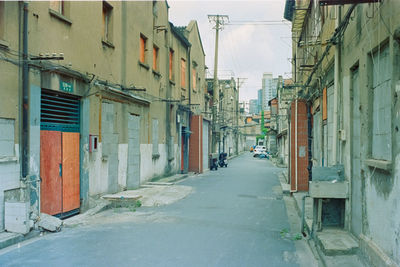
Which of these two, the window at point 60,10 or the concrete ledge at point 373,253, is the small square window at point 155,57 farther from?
the concrete ledge at point 373,253

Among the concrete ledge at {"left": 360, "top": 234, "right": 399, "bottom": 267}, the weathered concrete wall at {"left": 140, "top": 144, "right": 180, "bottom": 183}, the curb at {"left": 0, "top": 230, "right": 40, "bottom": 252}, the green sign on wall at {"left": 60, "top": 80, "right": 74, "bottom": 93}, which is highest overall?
the green sign on wall at {"left": 60, "top": 80, "right": 74, "bottom": 93}

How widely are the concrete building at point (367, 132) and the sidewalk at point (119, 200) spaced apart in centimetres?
579

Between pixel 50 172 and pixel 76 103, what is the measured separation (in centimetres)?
234

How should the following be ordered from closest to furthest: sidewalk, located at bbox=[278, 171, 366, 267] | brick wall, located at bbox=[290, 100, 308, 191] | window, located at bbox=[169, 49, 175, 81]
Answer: sidewalk, located at bbox=[278, 171, 366, 267]
brick wall, located at bbox=[290, 100, 308, 191]
window, located at bbox=[169, 49, 175, 81]

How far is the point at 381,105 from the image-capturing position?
5410mm

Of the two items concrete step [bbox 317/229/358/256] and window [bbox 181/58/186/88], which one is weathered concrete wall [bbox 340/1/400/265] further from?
window [bbox 181/58/186/88]

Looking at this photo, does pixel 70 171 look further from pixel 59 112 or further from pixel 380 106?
pixel 380 106

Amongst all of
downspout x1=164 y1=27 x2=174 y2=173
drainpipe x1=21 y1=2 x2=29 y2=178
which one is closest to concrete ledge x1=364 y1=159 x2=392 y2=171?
drainpipe x1=21 y1=2 x2=29 y2=178

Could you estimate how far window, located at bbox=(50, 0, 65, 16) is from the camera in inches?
379

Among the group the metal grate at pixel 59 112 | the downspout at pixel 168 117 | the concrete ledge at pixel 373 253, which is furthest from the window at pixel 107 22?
the concrete ledge at pixel 373 253

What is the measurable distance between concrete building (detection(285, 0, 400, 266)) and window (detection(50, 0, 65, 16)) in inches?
273

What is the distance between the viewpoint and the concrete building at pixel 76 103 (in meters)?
7.87

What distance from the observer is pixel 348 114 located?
24.1ft

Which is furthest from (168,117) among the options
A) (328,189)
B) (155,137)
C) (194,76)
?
(328,189)
